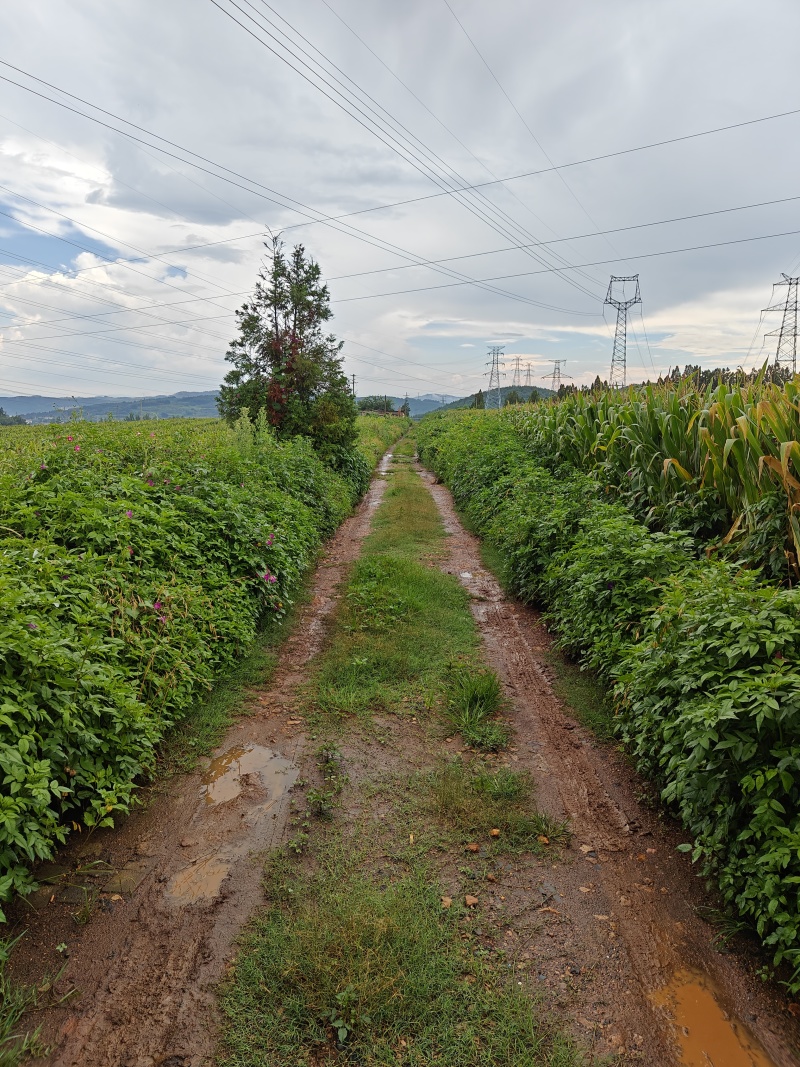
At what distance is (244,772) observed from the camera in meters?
4.12

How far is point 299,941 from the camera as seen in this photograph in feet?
8.88

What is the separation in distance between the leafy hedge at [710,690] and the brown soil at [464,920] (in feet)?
0.91

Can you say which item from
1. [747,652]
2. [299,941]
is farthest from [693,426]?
[299,941]

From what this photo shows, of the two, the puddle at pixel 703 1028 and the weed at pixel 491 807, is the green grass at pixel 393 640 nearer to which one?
the weed at pixel 491 807

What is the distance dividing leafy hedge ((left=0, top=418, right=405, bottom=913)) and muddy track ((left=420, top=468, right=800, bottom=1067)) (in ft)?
8.05

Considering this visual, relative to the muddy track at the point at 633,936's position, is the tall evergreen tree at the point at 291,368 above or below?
above

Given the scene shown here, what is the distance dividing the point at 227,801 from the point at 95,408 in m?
69.9

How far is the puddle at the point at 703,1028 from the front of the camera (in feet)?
7.66

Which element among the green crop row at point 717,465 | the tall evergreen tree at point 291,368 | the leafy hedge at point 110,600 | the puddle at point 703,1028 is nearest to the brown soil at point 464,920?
the puddle at point 703,1028

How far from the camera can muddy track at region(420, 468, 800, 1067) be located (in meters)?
2.41

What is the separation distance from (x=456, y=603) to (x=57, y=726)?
16.3ft

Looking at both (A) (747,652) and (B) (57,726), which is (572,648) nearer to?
(A) (747,652)

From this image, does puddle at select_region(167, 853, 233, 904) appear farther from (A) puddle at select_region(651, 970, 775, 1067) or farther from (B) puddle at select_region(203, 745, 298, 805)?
(A) puddle at select_region(651, 970, 775, 1067)

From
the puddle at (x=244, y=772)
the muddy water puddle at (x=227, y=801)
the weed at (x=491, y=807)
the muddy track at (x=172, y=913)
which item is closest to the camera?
the muddy track at (x=172, y=913)
